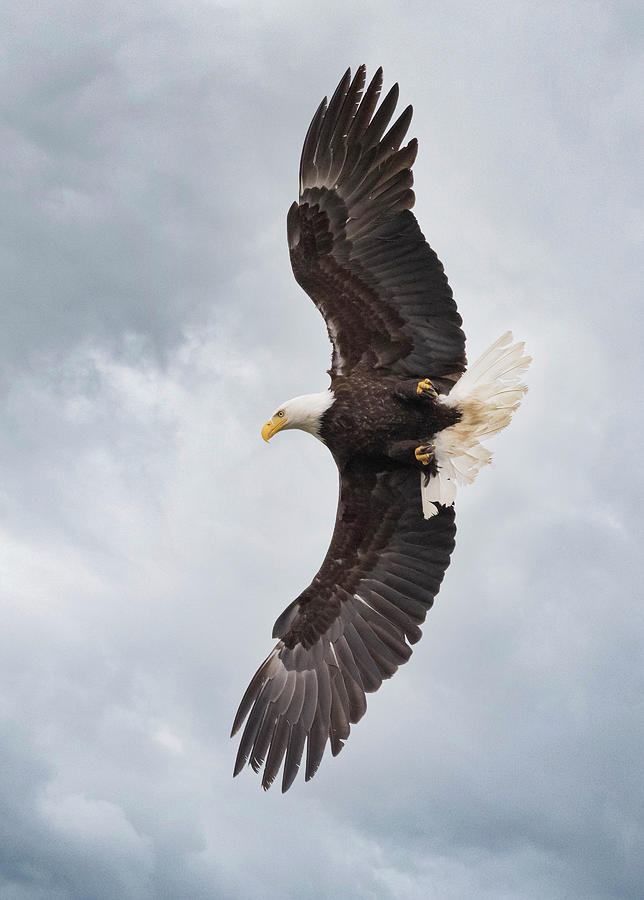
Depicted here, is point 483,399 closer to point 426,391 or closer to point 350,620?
point 426,391

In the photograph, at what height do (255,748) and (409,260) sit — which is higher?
(409,260)

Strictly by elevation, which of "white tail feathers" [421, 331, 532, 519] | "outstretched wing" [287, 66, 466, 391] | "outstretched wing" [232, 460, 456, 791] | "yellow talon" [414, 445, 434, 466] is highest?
"outstretched wing" [287, 66, 466, 391]

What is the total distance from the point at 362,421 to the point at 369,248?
152 centimetres

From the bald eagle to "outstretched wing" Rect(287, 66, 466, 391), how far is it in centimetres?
1

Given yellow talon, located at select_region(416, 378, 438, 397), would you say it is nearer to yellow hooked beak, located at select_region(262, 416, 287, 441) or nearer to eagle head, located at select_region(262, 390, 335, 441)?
eagle head, located at select_region(262, 390, 335, 441)

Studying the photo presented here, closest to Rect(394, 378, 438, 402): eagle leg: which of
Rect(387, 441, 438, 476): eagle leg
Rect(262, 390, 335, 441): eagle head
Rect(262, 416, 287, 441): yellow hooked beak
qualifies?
Rect(387, 441, 438, 476): eagle leg

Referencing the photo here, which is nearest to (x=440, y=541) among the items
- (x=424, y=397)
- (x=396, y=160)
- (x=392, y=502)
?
(x=392, y=502)

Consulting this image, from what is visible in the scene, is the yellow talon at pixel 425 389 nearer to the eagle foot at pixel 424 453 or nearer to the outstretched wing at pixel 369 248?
the outstretched wing at pixel 369 248

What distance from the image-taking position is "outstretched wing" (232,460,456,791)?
10961 millimetres

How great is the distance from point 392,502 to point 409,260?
2.32 metres

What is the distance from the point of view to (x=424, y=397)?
10.5 m

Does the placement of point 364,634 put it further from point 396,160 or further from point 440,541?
point 396,160

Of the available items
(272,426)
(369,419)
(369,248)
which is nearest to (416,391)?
(369,419)

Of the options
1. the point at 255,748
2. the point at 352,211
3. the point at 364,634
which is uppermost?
the point at 352,211
